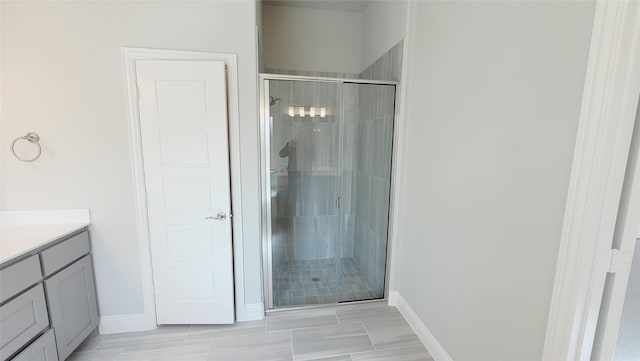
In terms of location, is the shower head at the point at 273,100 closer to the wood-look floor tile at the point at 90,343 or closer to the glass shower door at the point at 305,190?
the glass shower door at the point at 305,190

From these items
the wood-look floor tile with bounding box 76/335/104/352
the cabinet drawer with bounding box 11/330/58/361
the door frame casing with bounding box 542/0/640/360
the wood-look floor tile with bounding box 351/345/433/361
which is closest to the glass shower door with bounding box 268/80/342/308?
the wood-look floor tile with bounding box 351/345/433/361

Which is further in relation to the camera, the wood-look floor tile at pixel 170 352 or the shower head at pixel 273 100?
the shower head at pixel 273 100

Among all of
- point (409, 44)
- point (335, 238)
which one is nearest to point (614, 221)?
point (409, 44)

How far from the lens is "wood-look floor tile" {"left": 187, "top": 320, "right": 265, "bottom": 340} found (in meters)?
2.13

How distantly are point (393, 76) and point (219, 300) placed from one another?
247cm

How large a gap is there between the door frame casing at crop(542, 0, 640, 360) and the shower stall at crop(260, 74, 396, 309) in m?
1.54

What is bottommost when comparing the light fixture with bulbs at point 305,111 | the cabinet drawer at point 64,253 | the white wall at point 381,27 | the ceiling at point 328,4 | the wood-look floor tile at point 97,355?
the wood-look floor tile at point 97,355

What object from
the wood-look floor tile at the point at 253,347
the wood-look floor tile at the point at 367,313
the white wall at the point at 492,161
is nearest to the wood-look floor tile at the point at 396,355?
the white wall at the point at 492,161

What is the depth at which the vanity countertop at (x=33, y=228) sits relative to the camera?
1.51 m

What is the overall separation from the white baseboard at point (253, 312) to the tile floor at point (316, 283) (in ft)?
0.65

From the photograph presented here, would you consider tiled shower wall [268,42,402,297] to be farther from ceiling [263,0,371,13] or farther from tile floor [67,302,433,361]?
ceiling [263,0,371,13]

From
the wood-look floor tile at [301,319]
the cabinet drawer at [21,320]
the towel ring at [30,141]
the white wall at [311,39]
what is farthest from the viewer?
the white wall at [311,39]

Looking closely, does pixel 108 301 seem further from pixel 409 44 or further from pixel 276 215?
pixel 409 44

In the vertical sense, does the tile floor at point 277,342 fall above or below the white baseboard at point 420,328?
below
